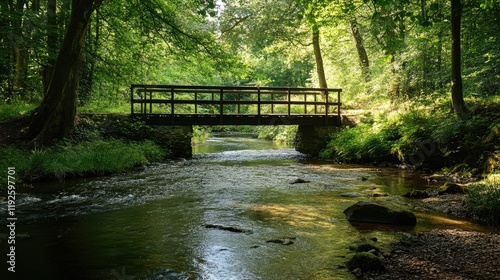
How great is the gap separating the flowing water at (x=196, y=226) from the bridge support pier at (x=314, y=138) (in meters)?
7.34

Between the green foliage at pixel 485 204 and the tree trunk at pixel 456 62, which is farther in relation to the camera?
the tree trunk at pixel 456 62

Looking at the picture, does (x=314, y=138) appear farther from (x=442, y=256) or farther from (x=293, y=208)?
(x=442, y=256)

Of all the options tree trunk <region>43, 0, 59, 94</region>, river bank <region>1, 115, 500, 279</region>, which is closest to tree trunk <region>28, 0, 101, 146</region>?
tree trunk <region>43, 0, 59, 94</region>

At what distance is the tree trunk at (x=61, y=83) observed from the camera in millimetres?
12578

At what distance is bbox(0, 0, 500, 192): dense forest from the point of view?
12297 mm

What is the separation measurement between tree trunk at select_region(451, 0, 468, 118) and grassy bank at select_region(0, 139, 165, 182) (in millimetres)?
11068

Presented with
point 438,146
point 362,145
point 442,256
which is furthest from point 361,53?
point 442,256

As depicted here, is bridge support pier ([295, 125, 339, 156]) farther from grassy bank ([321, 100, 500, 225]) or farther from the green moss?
the green moss

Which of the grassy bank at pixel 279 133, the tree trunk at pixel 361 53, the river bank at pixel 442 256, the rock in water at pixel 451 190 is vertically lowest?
the river bank at pixel 442 256

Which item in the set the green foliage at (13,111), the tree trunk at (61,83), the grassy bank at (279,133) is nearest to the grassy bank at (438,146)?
the grassy bank at (279,133)

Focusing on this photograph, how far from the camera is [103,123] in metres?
16.2

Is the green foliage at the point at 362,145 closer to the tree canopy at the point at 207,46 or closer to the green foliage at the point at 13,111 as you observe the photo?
the tree canopy at the point at 207,46

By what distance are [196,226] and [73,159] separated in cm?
688

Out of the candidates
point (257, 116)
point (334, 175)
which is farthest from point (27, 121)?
point (334, 175)
